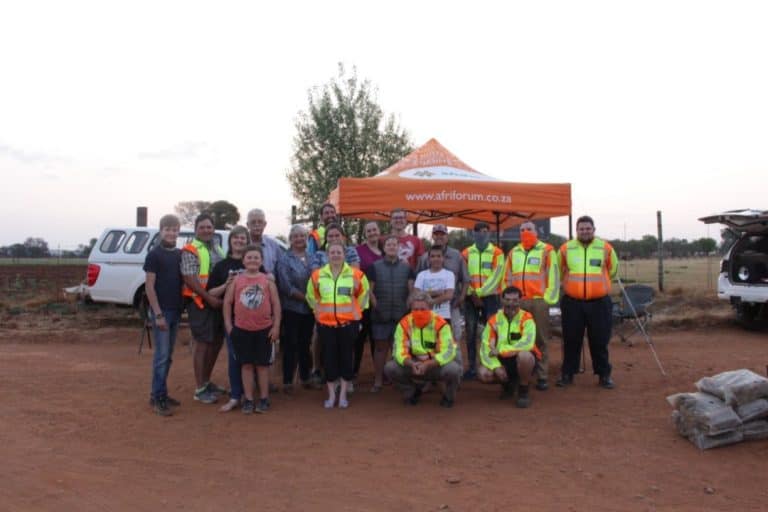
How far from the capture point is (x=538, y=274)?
23.1 ft

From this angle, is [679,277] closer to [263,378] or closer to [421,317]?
[421,317]

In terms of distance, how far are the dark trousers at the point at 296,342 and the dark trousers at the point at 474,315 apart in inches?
76.3

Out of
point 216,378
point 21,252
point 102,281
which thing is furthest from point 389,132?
point 21,252

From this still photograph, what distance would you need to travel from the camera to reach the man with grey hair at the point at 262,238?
21.0 ft

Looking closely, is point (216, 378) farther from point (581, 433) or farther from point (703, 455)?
point (703, 455)

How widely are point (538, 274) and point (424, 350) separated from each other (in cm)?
172

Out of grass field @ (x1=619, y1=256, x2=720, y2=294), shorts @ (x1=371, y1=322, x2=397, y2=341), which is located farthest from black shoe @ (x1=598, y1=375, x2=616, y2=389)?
grass field @ (x1=619, y1=256, x2=720, y2=294)

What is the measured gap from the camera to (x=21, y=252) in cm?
3134

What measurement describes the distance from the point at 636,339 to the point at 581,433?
642cm

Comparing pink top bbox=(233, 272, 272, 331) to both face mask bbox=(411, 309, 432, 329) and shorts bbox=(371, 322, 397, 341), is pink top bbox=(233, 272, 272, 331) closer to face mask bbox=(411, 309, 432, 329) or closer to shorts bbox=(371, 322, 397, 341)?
shorts bbox=(371, 322, 397, 341)

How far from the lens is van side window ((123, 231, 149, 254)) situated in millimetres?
11266

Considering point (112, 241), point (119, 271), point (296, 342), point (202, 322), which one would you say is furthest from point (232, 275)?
point (112, 241)

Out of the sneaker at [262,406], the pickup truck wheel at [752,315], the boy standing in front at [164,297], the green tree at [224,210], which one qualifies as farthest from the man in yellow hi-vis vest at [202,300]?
the green tree at [224,210]

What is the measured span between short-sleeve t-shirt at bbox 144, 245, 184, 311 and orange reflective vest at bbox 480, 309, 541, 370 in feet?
10.1
